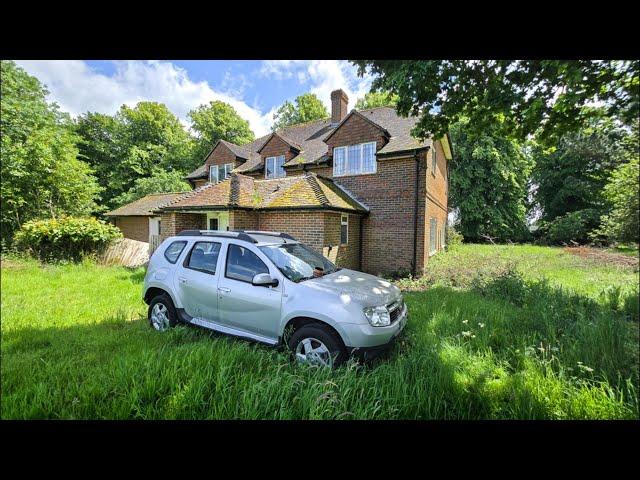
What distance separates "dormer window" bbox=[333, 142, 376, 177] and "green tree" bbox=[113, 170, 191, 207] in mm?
6495

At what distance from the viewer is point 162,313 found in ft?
12.5

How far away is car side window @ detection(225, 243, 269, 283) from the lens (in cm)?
351

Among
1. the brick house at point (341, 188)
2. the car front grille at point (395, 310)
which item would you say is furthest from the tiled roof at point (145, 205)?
the car front grille at point (395, 310)

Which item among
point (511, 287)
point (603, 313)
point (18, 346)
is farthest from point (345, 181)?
point (18, 346)

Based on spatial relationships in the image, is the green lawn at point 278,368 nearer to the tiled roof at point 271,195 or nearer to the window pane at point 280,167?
the tiled roof at point 271,195

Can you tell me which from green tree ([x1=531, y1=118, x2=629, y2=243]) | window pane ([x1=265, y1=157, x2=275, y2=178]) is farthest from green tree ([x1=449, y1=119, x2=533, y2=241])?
green tree ([x1=531, y1=118, x2=629, y2=243])

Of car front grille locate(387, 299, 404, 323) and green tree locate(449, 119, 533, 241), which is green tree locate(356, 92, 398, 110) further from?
green tree locate(449, 119, 533, 241)

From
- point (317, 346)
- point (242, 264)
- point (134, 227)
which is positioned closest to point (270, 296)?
point (242, 264)

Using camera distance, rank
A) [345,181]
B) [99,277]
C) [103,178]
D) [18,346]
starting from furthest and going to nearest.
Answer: [345,181]
[103,178]
[99,277]
[18,346]

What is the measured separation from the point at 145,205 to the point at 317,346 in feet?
12.7

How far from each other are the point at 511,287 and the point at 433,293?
157 centimetres
